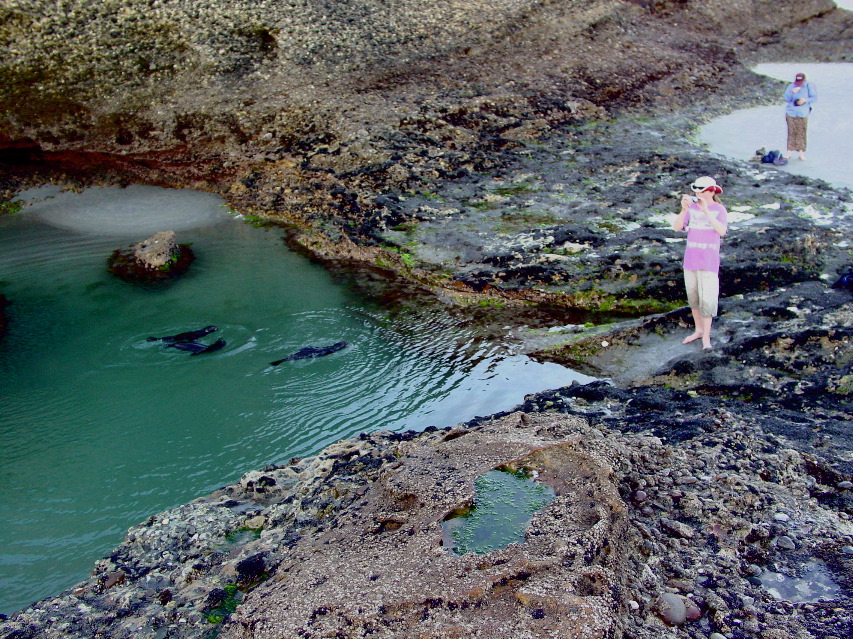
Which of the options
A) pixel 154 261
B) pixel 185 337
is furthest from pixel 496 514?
pixel 154 261

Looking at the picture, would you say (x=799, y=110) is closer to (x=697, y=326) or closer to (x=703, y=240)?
(x=703, y=240)

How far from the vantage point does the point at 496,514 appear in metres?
3.55

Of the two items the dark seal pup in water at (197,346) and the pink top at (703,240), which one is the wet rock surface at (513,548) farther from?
the dark seal pup in water at (197,346)

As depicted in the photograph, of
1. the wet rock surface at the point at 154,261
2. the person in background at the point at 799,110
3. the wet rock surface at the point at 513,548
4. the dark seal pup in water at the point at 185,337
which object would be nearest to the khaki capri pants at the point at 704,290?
the wet rock surface at the point at 513,548

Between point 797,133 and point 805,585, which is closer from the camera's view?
point 805,585

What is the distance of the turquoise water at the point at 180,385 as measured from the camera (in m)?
4.71

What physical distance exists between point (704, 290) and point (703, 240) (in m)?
0.41

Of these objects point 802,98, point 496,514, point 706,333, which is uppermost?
point 802,98

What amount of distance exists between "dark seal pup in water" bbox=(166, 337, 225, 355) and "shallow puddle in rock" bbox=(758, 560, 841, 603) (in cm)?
506

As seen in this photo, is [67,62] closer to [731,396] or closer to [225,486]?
[225,486]

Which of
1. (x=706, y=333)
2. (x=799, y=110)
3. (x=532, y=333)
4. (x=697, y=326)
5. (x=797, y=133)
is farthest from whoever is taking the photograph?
(x=797, y=133)

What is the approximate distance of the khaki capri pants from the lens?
5.61 meters

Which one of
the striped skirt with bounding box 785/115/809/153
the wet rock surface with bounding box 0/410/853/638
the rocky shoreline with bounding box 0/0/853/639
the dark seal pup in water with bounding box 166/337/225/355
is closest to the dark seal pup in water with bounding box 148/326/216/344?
the dark seal pup in water with bounding box 166/337/225/355

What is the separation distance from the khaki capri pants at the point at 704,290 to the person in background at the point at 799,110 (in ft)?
17.8
